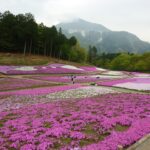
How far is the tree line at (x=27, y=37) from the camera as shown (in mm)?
97312

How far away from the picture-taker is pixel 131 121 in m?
14.3

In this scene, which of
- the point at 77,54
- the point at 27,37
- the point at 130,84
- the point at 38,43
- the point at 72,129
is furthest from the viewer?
the point at 77,54

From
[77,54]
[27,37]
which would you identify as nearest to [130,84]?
[27,37]

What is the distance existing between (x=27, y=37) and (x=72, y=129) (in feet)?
298

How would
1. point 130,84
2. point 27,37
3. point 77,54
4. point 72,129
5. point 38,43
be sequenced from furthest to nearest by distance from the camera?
1. point 77,54
2. point 38,43
3. point 27,37
4. point 130,84
5. point 72,129

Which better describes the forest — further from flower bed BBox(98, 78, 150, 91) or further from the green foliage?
flower bed BBox(98, 78, 150, 91)

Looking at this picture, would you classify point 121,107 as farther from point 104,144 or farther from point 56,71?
point 56,71

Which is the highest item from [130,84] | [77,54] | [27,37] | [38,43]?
[27,37]

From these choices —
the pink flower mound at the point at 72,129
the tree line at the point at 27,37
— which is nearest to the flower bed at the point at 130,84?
the pink flower mound at the point at 72,129

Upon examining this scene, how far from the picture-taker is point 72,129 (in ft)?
42.4

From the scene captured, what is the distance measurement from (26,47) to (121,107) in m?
91.2

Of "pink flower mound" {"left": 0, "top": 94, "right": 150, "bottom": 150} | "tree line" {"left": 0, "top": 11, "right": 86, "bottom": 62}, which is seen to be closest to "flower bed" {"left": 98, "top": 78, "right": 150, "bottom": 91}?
"pink flower mound" {"left": 0, "top": 94, "right": 150, "bottom": 150}

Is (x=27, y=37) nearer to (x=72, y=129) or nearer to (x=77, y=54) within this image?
(x=77, y=54)

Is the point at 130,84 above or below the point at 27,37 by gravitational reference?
below
